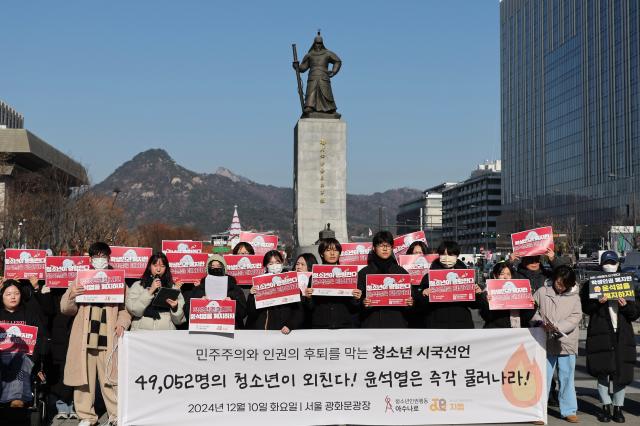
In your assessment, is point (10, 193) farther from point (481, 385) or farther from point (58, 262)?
point (481, 385)

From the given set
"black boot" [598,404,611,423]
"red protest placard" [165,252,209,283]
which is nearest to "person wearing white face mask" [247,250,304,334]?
"red protest placard" [165,252,209,283]

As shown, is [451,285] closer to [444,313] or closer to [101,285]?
[444,313]

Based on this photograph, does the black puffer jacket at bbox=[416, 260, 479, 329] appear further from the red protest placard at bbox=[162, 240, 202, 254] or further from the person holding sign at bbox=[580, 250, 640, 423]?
the red protest placard at bbox=[162, 240, 202, 254]

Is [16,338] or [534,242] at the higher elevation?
[534,242]

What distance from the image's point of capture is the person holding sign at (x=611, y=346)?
29.4 feet

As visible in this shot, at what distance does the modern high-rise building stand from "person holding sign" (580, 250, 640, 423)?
6523cm

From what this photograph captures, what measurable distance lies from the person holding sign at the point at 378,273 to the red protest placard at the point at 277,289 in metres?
0.79

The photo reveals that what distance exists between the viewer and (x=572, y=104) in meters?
102

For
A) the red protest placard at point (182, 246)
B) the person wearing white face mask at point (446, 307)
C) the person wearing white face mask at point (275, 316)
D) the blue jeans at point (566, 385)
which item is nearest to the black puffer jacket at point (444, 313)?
the person wearing white face mask at point (446, 307)

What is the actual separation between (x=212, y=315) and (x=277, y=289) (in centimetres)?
76

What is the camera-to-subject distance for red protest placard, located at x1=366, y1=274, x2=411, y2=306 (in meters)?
8.78

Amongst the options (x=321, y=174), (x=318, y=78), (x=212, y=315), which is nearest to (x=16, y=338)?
(x=212, y=315)

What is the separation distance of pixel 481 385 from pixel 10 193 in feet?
147

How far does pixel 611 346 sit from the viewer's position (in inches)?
358
